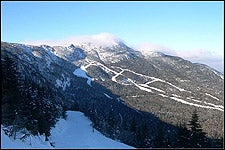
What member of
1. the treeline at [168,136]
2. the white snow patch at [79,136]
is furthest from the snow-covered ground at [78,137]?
the treeline at [168,136]

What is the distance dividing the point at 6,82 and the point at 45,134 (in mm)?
13525

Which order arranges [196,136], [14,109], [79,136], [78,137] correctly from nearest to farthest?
[196,136] < [14,109] < [78,137] < [79,136]

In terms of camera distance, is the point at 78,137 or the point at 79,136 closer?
the point at 78,137

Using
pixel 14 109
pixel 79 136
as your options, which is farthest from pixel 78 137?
pixel 14 109

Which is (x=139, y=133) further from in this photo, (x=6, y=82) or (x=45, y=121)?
(x=6, y=82)

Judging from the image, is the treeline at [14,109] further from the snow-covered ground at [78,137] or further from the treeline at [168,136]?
the treeline at [168,136]

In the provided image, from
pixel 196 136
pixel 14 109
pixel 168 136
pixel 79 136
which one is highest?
pixel 14 109

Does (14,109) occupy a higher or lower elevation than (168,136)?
higher

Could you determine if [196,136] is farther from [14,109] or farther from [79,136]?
[79,136]

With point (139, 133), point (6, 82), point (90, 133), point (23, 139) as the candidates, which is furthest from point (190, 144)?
point (139, 133)

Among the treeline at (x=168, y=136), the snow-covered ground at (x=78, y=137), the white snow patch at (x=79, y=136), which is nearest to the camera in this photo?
the treeline at (x=168, y=136)

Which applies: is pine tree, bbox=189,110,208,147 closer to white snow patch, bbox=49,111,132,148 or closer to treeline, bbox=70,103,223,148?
treeline, bbox=70,103,223,148

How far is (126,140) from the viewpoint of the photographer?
98875mm

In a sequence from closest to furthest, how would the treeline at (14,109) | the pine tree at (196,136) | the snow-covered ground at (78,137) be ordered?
the treeline at (14,109), the pine tree at (196,136), the snow-covered ground at (78,137)
